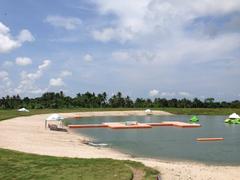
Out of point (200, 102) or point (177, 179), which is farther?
point (200, 102)

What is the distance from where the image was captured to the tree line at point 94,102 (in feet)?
455

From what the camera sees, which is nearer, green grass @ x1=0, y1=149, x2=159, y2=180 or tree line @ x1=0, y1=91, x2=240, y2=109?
green grass @ x1=0, y1=149, x2=159, y2=180

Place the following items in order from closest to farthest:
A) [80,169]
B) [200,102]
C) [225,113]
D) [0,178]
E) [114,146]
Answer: [0,178]
[80,169]
[114,146]
[225,113]
[200,102]

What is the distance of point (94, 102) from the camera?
14812cm

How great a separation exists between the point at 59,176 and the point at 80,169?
1821 mm

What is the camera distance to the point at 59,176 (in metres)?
19.4

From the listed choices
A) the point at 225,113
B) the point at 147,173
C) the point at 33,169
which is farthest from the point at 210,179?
the point at 225,113

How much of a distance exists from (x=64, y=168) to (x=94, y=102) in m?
127

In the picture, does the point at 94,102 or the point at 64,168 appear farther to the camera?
the point at 94,102

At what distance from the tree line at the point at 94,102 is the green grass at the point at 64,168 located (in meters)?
115

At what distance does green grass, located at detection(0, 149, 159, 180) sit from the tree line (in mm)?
115291

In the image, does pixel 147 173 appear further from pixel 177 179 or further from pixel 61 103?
pixel 61 103

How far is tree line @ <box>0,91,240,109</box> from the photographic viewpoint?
13862 cm

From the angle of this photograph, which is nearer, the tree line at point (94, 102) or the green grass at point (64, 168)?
the green grass at point (64, 168)
